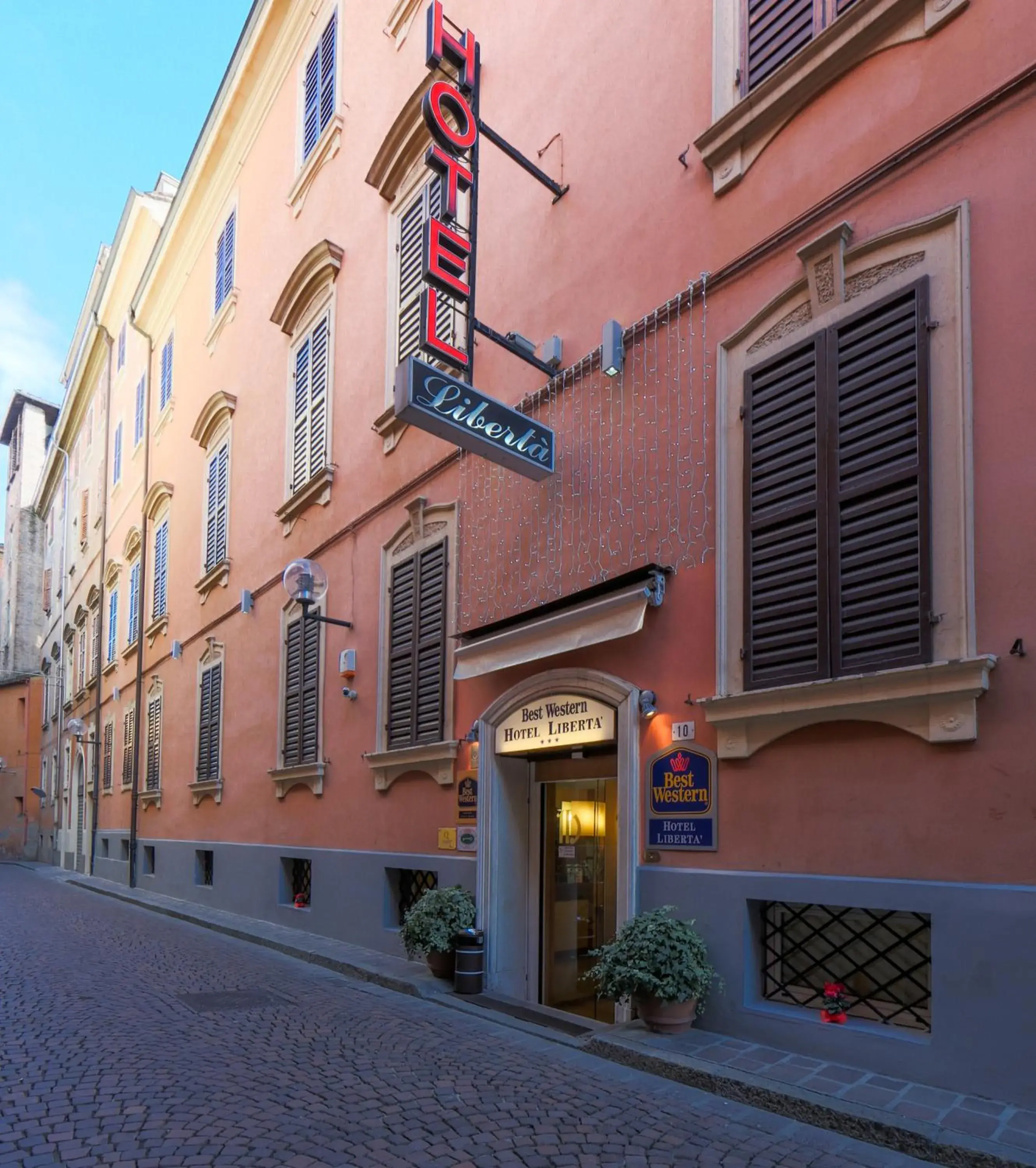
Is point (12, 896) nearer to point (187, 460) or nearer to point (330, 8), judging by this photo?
point (187, 460)

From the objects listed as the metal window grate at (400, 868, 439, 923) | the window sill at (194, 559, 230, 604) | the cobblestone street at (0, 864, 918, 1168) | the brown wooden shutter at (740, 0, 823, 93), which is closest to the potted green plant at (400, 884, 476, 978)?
the cobblestone street at (0, 864, 918, 1168)

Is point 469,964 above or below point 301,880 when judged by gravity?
above

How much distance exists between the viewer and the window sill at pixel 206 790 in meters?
17.5

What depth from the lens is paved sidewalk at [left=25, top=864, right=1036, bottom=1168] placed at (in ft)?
16.1

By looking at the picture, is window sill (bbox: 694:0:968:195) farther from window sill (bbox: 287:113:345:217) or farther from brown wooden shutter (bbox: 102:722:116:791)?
brown wooden shutter (bbox: 102:722:116:791)

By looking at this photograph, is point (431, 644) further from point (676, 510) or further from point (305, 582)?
point (676, 510)

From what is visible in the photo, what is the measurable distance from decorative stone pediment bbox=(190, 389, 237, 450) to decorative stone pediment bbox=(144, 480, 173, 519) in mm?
2728

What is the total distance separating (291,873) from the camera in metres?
14.6

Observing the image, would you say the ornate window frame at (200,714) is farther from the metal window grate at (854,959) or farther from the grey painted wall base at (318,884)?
the metal window grate at (854,959)

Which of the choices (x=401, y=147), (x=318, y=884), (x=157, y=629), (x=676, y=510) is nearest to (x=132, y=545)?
(x=157, y=629)

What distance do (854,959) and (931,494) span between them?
2.90 metres

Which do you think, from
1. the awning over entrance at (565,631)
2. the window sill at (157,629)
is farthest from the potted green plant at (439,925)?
the window sill at (157,629)

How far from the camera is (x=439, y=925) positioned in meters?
9.43

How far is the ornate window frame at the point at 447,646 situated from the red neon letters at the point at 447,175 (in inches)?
101
